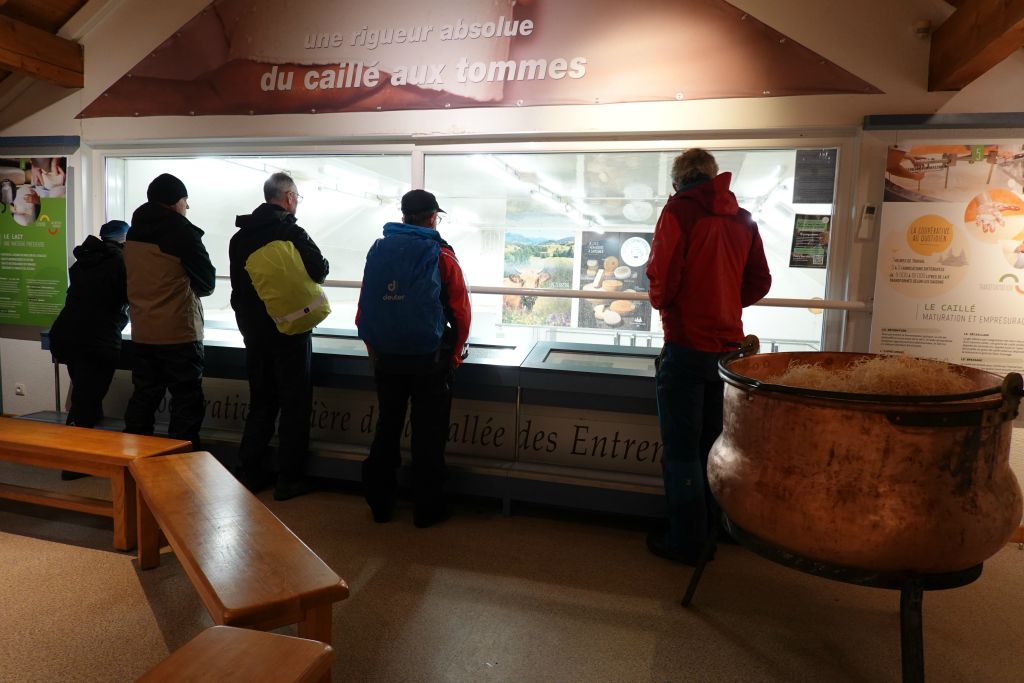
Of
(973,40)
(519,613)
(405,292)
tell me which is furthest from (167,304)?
(973,40)

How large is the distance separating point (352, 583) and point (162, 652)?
27.2 inches

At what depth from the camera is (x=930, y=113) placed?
3098mm

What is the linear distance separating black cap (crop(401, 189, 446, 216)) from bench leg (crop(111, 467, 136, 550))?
172 centimetres

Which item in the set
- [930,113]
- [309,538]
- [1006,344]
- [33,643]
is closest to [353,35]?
[309,538]

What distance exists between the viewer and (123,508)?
2.74 meters

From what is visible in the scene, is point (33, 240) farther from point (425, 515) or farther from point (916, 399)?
point (916, 399)

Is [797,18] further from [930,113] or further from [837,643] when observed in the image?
[837,643]

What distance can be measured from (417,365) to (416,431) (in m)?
0.35

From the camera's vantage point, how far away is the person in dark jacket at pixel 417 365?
114 inches

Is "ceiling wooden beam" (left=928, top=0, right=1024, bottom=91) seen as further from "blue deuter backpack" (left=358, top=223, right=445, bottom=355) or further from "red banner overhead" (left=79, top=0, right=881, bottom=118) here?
"blue deuter backpack" (left=358, top=223, right=445, bottom=355)

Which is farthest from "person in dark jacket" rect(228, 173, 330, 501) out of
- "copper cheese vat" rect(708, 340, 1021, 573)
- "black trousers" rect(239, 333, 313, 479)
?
"copper cheese vat" rect(708, 340, 1021, 573)

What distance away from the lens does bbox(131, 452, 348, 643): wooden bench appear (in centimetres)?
154

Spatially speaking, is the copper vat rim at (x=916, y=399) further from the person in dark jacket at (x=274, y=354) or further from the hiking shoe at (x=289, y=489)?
the hiking shoe at (x=289, y=489)

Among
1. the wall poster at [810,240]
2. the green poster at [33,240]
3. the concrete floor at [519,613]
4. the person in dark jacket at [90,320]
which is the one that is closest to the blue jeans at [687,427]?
the concrete floor at [519,613]
